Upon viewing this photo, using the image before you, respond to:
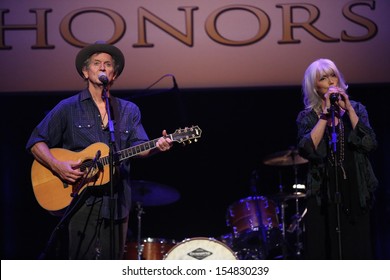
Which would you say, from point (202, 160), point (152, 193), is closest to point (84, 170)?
point (152, 193)

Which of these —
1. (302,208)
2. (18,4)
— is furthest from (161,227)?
(18,4)

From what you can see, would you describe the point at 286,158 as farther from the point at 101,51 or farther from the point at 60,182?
the point at 60,182

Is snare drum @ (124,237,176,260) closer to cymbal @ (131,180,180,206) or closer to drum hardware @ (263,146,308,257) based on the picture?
cymbal @ (131,180,180,206)

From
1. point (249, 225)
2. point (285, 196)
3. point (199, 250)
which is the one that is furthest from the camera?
point (285, 196)

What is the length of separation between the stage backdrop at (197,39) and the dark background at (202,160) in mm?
321

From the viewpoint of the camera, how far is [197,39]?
6973mm

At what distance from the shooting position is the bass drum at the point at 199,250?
5652 mm

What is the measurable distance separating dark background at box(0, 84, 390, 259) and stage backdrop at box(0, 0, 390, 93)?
32 centimetres

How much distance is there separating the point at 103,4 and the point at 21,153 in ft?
6.43

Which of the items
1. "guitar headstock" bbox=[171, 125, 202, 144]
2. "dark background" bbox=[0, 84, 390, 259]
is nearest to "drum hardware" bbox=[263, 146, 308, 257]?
"dark background" bbox=[0, 84, 390, 259]

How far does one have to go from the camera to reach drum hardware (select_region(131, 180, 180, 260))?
7.04 meters

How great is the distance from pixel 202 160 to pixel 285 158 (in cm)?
120

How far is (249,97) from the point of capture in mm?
7531
